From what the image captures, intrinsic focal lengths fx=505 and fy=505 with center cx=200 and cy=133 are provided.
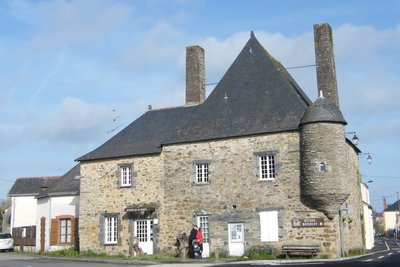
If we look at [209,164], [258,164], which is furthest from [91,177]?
[258,164]

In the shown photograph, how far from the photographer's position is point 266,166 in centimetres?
2186

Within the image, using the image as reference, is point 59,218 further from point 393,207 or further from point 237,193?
point 393,207

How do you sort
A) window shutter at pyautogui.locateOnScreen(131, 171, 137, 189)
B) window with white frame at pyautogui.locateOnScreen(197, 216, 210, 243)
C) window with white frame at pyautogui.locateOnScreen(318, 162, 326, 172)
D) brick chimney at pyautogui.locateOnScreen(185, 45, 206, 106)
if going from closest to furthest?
window with white frame at pyautogui.locateOnScreen(318, 162, 326, 172), window with white frame at pyautogui.locateOnScreen(197, 216, 210, 243), window shutter at pyautogui.locateOnScreen(131, 171, 137, 189), brick chimney at pyautogui.locateOnScreen(185, 45, 206, 106)

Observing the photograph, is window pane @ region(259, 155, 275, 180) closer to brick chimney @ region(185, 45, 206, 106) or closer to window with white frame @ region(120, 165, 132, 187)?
brick chimney @ region(185, 45, 206, 106)

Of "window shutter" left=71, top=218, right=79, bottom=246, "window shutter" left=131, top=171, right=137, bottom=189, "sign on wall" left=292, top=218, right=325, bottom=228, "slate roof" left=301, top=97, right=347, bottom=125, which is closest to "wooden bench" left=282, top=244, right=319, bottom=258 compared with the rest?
"sign on wall" left=292, top=218, right=325, bottom=228

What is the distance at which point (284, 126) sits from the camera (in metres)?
21.6

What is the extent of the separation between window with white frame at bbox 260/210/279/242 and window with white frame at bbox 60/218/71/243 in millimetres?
11857

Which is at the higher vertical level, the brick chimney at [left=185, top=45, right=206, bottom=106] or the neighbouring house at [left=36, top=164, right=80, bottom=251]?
the brick chimney at [left=185, top=45, right=206, bottom=106]

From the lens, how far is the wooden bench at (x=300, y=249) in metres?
20.0

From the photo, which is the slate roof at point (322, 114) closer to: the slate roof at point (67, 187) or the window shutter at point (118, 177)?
the window shutter at point (118, 177)

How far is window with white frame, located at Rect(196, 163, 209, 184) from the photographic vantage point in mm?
23141

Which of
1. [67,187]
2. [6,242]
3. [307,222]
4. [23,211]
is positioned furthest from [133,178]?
[23,211]

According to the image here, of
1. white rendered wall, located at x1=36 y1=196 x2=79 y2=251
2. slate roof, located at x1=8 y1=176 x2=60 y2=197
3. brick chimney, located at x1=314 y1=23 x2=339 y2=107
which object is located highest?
brick chimney, located at x1=314 y1=23 x2=339 y2=107

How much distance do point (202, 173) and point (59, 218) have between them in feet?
31.8
